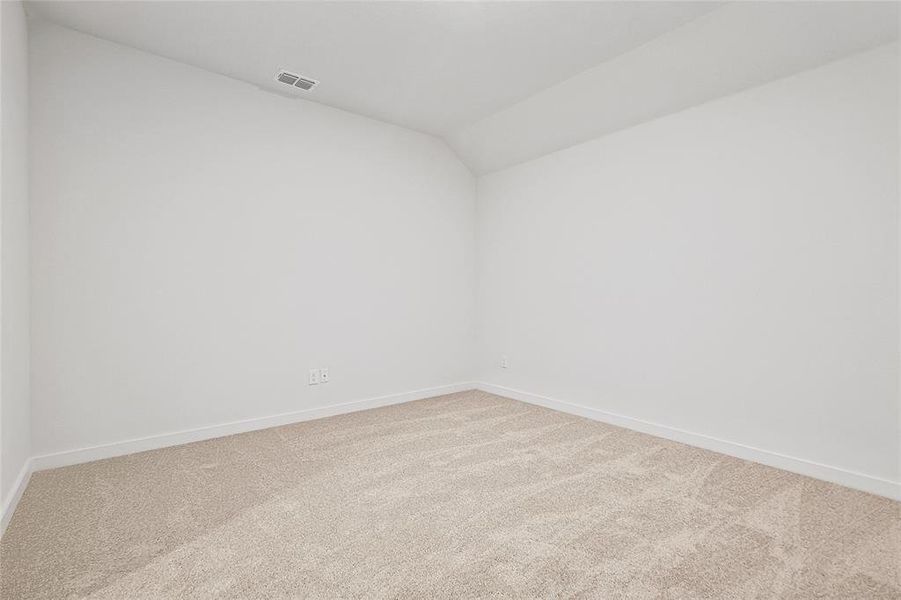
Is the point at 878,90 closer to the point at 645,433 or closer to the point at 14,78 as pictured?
the point at 645,433

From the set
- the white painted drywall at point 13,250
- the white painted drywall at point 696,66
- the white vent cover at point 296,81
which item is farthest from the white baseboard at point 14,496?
the white painted drywall at point 696,66

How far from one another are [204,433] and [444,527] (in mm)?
2012

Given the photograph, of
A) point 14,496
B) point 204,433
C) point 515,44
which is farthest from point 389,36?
point 14,496

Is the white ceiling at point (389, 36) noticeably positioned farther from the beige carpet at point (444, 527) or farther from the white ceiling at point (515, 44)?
the beige carpet at point (444, 527)

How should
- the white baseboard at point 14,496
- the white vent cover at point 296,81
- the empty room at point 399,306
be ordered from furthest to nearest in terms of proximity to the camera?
the white vent cover at point 296,81
the white baseboard at point 14,496
the empty room at point 399,306

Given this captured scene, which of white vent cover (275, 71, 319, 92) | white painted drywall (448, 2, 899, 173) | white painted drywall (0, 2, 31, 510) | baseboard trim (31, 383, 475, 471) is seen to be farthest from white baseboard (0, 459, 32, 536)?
white painted drywall (448, 2, 899, 173)

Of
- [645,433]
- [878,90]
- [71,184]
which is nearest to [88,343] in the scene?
[71,184]

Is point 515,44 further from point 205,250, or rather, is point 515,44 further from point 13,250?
point 13,250

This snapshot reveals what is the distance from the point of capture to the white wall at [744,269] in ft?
7.13

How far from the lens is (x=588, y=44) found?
8.76ft

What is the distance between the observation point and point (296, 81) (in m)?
3.14

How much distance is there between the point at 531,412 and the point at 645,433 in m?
0.91

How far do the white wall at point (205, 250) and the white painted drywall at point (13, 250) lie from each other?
0.16 m

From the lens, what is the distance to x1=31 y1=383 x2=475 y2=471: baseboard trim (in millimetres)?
2502
